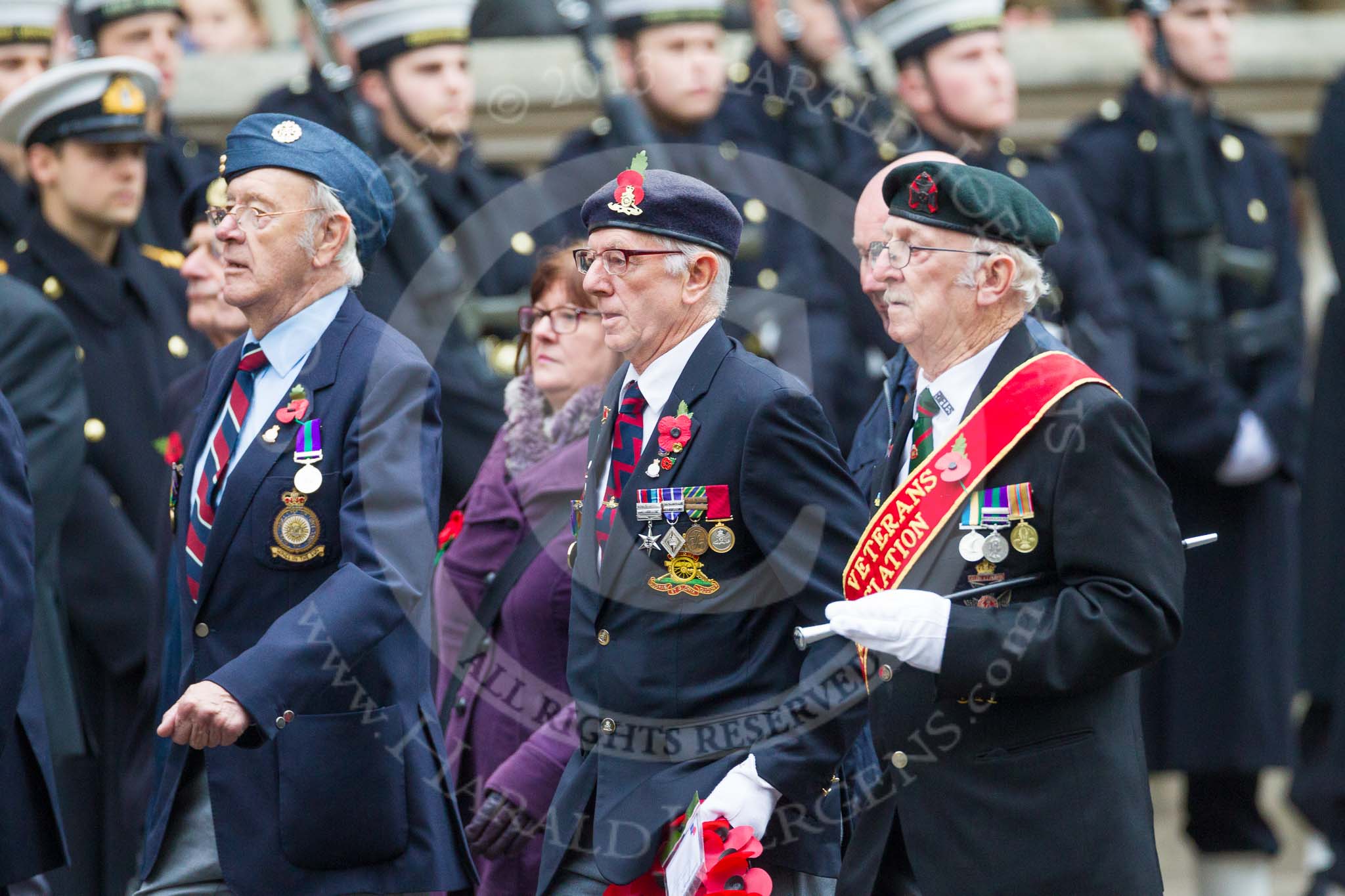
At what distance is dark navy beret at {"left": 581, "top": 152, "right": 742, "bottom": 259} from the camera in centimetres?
427

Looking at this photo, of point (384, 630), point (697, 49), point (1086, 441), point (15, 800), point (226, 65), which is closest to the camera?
point (1086, 441)

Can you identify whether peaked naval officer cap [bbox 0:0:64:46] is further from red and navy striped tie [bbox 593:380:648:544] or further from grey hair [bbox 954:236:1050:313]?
grey hair [bbox 954:236:1050:313]

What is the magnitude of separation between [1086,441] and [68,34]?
5.41m

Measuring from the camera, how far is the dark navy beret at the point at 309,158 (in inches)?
175

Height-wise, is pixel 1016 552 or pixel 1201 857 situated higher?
pixel 1016 552

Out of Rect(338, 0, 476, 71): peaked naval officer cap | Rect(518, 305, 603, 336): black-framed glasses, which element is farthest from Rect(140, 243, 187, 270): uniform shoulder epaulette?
Rect(518, 305, 603, 336): black-framed glasses

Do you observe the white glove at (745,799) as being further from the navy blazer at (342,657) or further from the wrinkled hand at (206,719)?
the wrinkled hand at (206,719)

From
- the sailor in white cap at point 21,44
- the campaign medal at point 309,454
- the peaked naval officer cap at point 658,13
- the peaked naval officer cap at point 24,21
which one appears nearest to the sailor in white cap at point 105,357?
the sailor in white cap at point 21,44

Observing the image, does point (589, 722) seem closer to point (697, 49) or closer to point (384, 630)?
point (384, 630)

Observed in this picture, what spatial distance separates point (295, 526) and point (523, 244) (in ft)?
11.0

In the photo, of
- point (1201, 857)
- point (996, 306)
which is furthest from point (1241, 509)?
point (996, 306)

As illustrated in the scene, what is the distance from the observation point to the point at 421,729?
440cm

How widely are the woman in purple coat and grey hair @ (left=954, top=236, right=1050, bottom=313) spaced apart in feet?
4.12

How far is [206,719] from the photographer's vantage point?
397cm
